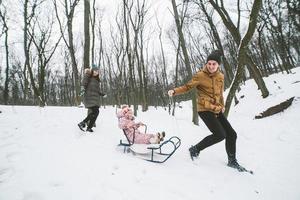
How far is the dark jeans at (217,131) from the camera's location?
184 inches

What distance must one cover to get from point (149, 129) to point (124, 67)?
1746 centimetres

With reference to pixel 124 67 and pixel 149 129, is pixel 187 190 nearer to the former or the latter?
pixel 149 129

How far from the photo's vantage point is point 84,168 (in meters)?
Result: 4.05

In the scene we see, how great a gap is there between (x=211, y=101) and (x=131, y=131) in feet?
5.72

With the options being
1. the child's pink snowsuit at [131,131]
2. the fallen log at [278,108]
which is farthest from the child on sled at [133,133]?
the fallen log at [278,108]

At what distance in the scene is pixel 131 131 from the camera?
541 cm

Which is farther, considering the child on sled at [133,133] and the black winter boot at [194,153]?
A: the child on sled at [133,133]

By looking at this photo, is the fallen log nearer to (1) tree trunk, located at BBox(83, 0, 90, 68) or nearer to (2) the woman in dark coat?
(2) the woman in dark coat

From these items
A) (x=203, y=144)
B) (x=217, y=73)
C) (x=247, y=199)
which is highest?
(x=217, y=73)

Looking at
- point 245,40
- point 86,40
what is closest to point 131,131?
point 245,40

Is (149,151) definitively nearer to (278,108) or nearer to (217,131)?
(217,131)

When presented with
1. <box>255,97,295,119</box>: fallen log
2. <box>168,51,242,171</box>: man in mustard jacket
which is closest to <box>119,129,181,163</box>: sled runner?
<box>168,51,242,171</box>: man in mustard jacket

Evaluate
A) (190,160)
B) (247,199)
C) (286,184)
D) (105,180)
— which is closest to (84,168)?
(105,180)

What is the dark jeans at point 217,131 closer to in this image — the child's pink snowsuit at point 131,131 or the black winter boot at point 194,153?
the black winter boot at point 194,153
